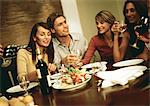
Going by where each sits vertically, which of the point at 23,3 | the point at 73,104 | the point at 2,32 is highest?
the point at 23,3

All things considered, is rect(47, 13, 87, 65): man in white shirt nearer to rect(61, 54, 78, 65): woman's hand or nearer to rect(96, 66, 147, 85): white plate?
rect(61, 54, 78, 65): woman's hand

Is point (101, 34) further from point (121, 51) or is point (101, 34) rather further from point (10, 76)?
point (10, 76)

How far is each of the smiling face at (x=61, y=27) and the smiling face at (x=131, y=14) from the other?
420 millimetres

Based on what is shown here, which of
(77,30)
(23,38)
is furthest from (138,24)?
(23,38)

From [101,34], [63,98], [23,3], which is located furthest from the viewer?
[23,3]

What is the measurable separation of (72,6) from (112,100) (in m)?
0.76

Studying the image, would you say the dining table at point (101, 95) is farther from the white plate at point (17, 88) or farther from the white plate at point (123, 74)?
the white plate at point (17, 88)

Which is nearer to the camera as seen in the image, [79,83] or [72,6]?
[79,83]

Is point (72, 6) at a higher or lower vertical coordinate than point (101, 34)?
higher

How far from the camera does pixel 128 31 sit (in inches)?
64.9

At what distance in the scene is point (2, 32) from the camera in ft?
6.11

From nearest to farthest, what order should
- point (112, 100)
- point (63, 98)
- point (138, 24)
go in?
1. point (112, 100)
2. point (63, 98)
3. point (138, 24)

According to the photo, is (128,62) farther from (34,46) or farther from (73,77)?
(34,46)

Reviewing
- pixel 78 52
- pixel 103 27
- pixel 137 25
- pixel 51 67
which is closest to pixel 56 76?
pixel 51 67
